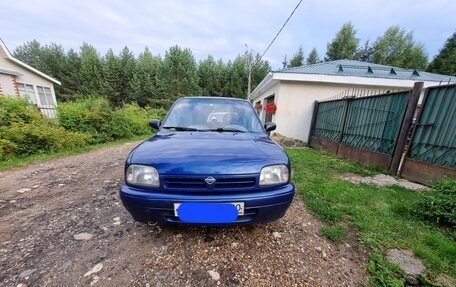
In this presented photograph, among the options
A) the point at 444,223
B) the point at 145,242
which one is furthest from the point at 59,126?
the point at 444,223

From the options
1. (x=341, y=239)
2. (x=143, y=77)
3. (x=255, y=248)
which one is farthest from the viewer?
(x=143, y=77)

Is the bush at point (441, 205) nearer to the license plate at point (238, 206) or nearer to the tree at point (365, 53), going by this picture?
the license plate at point (238, 206)

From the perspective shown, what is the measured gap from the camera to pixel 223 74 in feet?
88.7

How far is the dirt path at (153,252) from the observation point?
1.52 meters

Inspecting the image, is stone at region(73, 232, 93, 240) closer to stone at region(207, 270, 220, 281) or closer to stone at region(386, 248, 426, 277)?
stone at region(207, 270, 220, 281)

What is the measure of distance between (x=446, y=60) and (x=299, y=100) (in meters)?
26.5

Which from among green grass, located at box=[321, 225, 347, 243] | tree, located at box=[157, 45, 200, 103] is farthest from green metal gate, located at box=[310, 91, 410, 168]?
tree, located at box=[157, 45, 200, 103]

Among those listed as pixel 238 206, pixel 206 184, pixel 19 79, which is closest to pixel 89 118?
pixel 206 184

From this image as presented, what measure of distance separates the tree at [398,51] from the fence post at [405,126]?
31.8 m

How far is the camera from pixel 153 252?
1.79 m

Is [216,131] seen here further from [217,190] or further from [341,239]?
[341,239]

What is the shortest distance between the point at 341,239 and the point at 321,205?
70 centimetres

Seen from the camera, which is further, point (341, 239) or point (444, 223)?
point (444, 223)

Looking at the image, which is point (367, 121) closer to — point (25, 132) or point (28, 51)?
point (25, 132)
